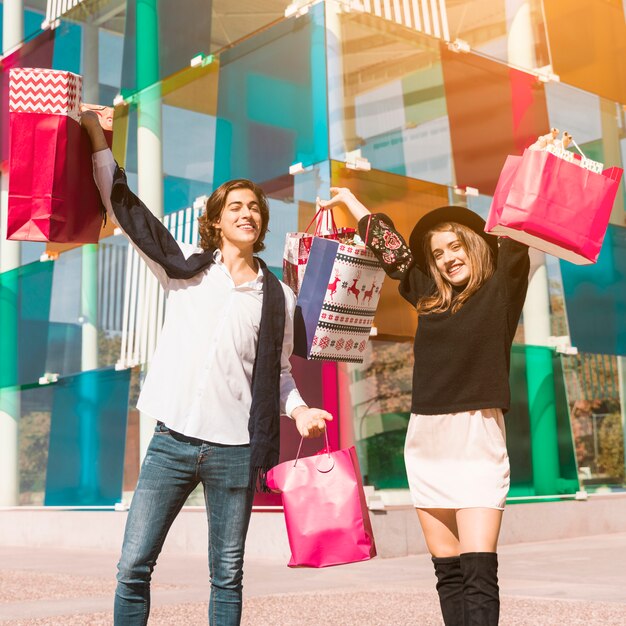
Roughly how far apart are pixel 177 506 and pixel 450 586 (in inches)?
41.6

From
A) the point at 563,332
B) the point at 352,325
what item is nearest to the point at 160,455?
the point at 352,325

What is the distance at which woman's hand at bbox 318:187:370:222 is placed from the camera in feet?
13.5

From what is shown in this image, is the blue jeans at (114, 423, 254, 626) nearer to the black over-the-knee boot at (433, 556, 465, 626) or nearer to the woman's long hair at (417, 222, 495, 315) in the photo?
the black over-the-knee boot at (433, 556, 465, 626)

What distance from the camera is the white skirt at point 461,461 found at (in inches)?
140

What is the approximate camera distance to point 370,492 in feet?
29.5

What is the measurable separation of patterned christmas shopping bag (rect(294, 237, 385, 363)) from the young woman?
0.42 m

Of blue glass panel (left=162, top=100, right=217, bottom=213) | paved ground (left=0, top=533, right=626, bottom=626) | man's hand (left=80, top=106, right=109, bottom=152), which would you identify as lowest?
paved ground (left=0, top=533, right=626, bottom=626)

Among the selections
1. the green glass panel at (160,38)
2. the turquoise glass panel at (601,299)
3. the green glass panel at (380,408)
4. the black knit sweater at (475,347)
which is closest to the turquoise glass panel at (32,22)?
the green glass panel at (160,38)

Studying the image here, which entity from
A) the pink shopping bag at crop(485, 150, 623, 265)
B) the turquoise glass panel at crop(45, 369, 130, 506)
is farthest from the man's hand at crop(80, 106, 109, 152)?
the turquoise glass panel at crop(45, 369, 130, 506)

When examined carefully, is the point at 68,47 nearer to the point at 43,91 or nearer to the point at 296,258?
the point at 296,258

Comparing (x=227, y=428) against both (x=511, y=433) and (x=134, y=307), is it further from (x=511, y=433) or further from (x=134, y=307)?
(x=134, y=307)

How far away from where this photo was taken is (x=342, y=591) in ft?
22.6

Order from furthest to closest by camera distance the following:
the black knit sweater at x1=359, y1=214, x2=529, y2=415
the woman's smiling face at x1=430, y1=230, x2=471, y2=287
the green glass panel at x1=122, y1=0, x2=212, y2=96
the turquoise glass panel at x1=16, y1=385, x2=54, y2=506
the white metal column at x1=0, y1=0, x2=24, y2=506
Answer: the white metal column at x1=0, y1=0, x2=24, y2=506 → the turquoise glass panel at x1=16, y1=385, x2=54, y2=506 → the green glass panel at x1=122, y1=0, x2=212, y2=96 → the woman's smiling face at x1=430, y1=230, x2=471, y2=287 → the black knit sweater at x1=359, y1=214, x2=529, y2=415

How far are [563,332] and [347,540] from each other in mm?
7751
